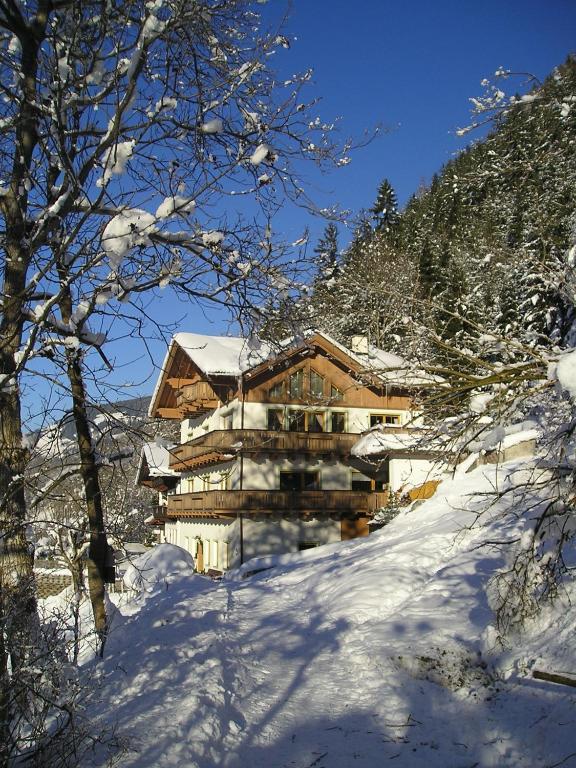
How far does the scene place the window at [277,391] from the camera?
A: 27.4 metres

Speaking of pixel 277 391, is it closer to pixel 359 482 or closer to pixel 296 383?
pixel 296 383

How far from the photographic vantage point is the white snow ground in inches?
236

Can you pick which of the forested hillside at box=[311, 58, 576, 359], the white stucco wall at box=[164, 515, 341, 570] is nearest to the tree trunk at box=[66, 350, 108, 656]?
the forested hillside at box=[311, 58, 576, 359]

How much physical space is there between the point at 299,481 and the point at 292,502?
1.77 metres

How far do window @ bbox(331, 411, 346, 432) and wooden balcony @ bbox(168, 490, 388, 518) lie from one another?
10.0ft

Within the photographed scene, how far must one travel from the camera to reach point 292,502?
26531 millimetres

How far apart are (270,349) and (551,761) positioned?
4.32m

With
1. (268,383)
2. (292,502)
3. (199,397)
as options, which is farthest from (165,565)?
(199,397)

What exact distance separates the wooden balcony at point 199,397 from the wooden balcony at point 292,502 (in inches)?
159

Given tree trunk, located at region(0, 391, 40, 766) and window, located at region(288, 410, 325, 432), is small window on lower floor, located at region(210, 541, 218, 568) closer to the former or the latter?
window, located at region(288, 410, 325, 432)

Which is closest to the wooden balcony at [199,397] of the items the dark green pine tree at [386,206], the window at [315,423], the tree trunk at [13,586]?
the window at [315,423]

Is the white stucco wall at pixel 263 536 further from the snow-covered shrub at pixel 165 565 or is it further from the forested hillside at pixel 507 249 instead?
Result: the forested hillside at pixel 507 249

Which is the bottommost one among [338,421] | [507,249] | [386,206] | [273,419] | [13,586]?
[13,586]

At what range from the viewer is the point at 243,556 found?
86.8ft
